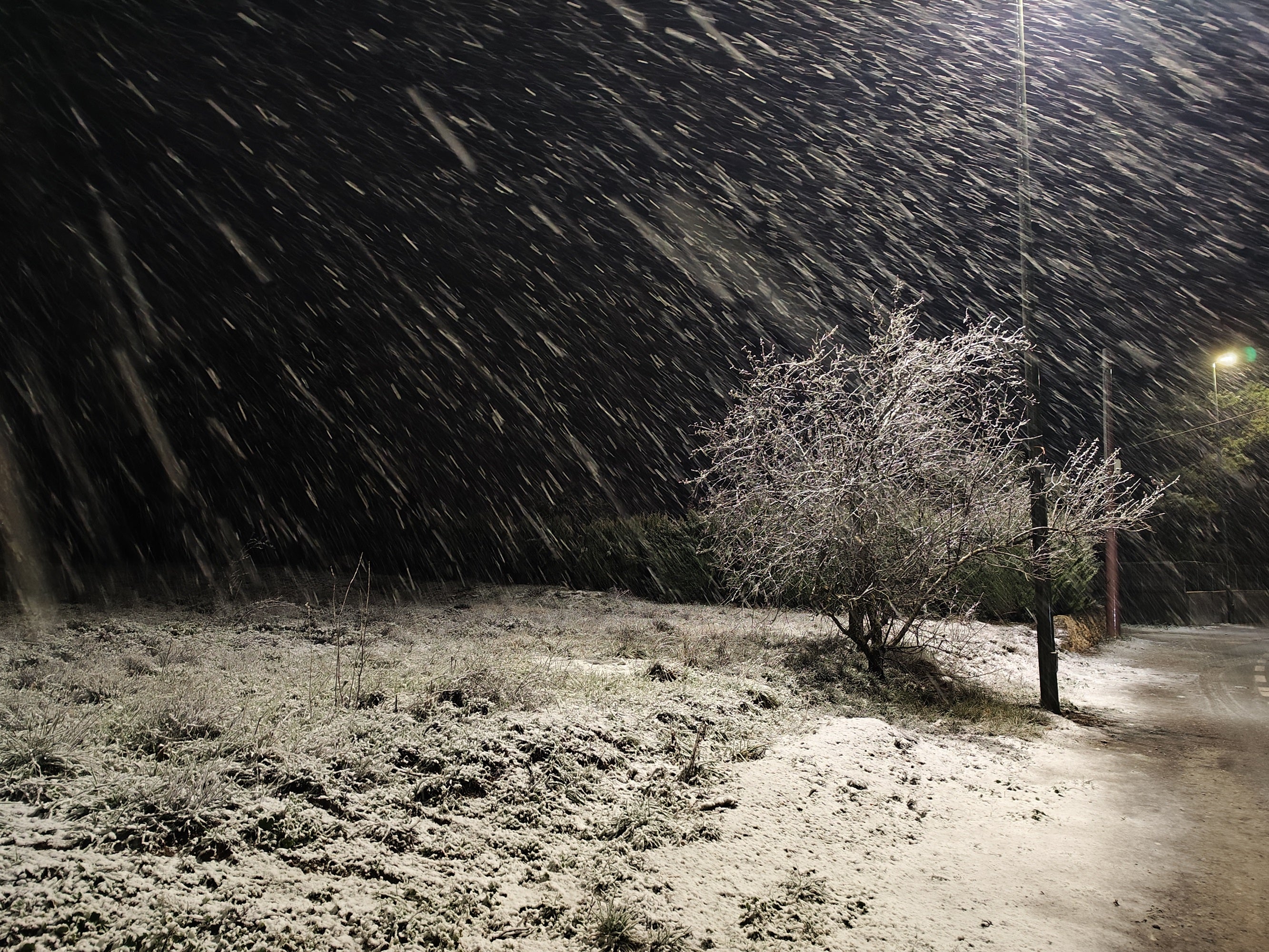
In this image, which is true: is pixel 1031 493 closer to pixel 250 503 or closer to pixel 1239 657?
pixel 1239 657

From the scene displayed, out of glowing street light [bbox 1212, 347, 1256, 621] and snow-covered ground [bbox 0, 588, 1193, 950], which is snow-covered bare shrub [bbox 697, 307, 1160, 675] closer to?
snow-covered ground [bbox 0, 588, 1193, 950]

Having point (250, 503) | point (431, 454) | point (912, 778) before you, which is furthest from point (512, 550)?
point (912, 778)

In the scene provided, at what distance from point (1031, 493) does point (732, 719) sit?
17.6ft

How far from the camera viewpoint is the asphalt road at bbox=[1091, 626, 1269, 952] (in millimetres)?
4094

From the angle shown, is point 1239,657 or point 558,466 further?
point 558,466

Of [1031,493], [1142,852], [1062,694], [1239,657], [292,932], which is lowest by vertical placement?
[1239,657]

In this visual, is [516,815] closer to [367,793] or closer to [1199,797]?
[367,793]

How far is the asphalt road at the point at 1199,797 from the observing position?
409 centimetres

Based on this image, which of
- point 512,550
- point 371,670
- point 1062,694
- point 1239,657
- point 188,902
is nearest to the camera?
point 188,902

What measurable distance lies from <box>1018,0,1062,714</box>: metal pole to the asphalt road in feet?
2.94

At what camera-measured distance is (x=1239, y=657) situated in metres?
16.2

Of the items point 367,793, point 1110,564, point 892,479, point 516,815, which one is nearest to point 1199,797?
point 892,479

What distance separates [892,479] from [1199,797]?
4320mm

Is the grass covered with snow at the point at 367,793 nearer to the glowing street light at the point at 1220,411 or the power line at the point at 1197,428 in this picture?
the glowing street light at the point at 1220,411
